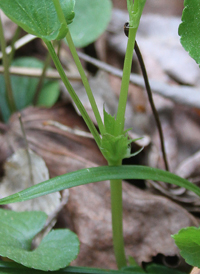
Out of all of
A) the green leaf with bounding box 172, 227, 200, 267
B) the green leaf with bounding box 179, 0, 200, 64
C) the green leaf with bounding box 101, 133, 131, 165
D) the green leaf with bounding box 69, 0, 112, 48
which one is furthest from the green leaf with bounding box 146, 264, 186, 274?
the green leaf with bounding box 69, 0, 112, 48

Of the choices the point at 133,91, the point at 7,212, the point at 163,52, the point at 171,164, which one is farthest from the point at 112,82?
the point at 7,212

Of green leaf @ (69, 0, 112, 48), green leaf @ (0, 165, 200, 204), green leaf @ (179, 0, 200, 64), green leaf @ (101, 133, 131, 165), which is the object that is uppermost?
green leaf @ (69, 0, 112, 48)

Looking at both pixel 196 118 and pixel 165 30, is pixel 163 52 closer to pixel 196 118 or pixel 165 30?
pixel 165 30

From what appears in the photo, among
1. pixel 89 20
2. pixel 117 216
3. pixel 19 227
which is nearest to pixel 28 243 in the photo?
pixel 19 227

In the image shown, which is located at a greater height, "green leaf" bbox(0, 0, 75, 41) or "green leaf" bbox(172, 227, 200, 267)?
"green leaf" bbox(0, 0, 75, 41)

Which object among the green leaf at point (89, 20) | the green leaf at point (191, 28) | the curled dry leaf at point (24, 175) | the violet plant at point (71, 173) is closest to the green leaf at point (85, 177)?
the violet plant at point (71, 173)

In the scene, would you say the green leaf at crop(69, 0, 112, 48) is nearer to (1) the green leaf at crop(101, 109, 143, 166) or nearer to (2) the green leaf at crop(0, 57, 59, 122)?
(2) the green leaf at crop(0, 57, 59, 122)

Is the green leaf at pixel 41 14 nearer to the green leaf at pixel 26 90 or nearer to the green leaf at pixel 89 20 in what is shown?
the green leaf at pixel 89 20
